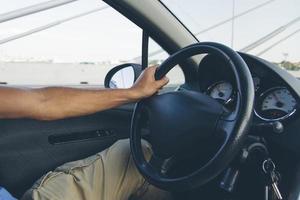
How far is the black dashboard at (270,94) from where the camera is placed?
4.82 feet

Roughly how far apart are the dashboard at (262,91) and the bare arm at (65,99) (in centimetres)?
24

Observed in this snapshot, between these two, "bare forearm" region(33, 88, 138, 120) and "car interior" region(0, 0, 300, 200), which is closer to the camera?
"car interior" region(0, 0, 300, 200)

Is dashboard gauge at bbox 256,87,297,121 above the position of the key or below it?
above

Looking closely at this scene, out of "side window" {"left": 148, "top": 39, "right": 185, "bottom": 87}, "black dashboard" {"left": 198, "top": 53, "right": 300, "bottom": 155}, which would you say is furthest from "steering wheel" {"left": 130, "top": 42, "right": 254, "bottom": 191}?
"side window" {"left": 148, "top": 39, "right": 185, "bottom": 87}

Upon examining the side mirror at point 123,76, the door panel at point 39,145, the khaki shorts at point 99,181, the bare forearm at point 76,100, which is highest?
the bare forearm at point 76,100

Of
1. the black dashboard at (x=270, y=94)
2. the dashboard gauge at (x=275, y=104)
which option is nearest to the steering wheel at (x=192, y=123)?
the black dashboard at (x=270, y=94)

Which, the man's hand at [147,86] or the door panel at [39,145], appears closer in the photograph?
the man's hand at [147,86]

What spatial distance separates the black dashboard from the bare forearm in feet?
1.21

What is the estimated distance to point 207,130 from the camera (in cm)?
138

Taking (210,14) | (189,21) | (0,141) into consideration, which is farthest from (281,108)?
(0,141)

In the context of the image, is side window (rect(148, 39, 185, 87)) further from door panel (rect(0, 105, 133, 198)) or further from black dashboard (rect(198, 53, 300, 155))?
door panel (rect(0, 105, 133, 198))

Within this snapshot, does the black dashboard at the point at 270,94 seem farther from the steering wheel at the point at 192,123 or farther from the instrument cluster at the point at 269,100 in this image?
the steering wheel at the point at 192,123

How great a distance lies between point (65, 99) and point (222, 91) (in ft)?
2.10

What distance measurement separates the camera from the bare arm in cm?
161
